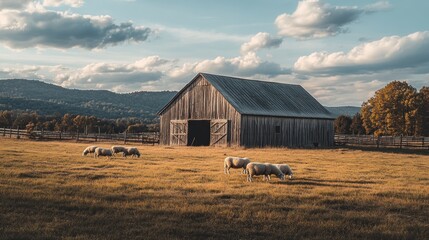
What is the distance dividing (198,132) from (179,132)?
253 cm

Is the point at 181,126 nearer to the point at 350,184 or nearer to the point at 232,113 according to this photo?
the point at 232,113

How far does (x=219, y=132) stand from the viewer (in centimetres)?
3997

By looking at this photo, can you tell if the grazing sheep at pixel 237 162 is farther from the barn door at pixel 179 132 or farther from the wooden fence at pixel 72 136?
the wooden fence at pixel 72 136

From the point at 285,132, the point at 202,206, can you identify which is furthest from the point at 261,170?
the point at 285,132

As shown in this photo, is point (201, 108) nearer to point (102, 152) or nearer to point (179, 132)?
point (179, 132)

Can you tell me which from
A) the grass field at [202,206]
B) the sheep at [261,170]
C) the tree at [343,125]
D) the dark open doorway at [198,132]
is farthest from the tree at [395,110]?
the sheep at [261,170]

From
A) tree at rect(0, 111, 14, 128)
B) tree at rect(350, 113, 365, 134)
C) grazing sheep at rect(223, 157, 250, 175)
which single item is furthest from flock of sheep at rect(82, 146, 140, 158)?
tree at rect(350, 113, 365, 134)

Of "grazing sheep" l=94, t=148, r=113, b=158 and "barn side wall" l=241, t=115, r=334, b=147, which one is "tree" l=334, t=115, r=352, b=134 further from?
"grazing sheep" l=94, t=148, r=113, b=158

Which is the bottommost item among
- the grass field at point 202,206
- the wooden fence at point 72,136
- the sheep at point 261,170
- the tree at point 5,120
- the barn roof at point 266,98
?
the grass field at point 202,206

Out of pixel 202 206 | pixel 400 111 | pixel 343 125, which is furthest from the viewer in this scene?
pixel 343 125

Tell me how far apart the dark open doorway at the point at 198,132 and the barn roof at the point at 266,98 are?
3236mm

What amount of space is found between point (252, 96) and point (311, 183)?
92.8 feet

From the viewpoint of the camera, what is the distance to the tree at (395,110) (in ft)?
207

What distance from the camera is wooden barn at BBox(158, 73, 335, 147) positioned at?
39.4 m
